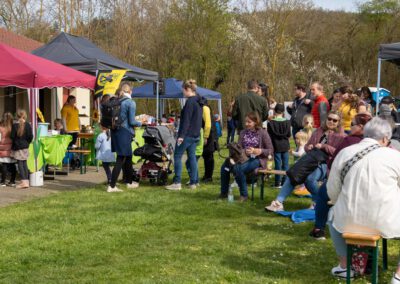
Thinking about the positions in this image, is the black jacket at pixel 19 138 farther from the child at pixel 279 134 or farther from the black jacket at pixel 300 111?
the black jacket at pixel 300 111

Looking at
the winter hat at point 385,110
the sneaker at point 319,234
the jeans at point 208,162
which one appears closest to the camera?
the sneaker at point 319,234

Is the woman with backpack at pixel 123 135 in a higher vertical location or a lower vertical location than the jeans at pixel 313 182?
higher

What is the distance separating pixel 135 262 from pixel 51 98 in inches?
639

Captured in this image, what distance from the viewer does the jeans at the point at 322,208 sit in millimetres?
6578

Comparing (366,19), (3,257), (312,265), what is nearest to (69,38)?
(3,257)

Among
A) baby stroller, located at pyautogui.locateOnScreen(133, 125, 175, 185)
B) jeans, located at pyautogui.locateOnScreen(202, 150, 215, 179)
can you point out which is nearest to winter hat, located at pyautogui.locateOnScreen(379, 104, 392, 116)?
jeans, located at pyautogui.locateOnScreen(202, 150, 215, 179)

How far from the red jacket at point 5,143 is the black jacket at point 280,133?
468 centimetres

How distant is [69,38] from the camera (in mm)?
17109

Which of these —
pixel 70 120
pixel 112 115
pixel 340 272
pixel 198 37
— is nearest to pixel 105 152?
pixel 112 115

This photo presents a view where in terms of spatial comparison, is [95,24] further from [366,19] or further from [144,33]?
[366,19]

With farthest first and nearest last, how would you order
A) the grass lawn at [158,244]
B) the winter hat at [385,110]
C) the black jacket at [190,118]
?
the black jacket at [190,118], the winter hat at [385,110], the grass lawn at [158,244]

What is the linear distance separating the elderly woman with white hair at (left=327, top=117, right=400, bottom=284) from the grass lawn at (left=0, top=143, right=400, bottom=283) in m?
0.80

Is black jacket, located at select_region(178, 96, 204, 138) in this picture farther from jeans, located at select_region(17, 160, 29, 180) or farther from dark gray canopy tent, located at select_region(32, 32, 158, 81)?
dark gray canopy tent, located at select_region(32, 32, 158, 81)

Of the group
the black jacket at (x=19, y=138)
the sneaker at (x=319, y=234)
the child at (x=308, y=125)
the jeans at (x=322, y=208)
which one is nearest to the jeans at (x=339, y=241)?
the jeans at (x=322, y=208)
